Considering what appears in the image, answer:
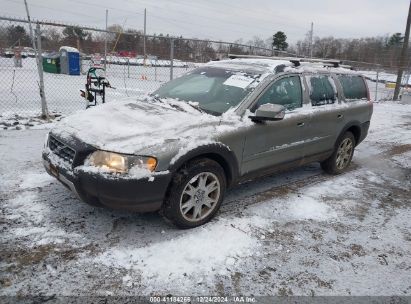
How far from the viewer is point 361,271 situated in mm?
3320

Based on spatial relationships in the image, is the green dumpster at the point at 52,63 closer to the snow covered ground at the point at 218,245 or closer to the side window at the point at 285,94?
the snow covered ground at the point at 218,245

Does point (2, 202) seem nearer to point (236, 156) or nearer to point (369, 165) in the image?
point (236, 156)

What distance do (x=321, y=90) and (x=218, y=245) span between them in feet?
9.10

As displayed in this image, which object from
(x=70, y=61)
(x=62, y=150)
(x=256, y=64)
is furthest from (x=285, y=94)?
(x=70, y=61)

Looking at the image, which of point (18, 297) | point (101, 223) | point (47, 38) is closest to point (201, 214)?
point (101, 223)

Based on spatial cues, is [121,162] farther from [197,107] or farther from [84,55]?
[84,55]

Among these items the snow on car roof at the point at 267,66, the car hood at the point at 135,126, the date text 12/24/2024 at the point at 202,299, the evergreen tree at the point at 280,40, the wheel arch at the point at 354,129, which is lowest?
the date text 12/24/2024 at the point at 202,299

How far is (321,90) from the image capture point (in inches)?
201

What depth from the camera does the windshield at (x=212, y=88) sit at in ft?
13.7

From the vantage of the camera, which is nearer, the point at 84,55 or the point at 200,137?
the point at 200,137

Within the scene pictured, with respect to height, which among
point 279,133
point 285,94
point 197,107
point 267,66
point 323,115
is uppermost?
point 267,66

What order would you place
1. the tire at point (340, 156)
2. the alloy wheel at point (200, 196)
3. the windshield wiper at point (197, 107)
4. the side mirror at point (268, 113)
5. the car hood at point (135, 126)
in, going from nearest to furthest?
1. the car hood at point (135, 126)
2. the alloy wheel at point (200, 196)
3. the side mirror at point (268, 113)
4. the windshield wiper at point (197, 107)
5. the tire at point (340, 156)

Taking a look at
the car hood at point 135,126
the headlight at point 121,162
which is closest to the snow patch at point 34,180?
the car hood at point 135,126

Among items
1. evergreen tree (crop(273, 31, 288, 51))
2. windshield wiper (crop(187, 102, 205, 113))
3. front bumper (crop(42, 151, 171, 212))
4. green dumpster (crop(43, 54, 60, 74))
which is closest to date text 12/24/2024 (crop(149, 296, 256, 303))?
front bumper (crop(42, 151, 171, 212))
